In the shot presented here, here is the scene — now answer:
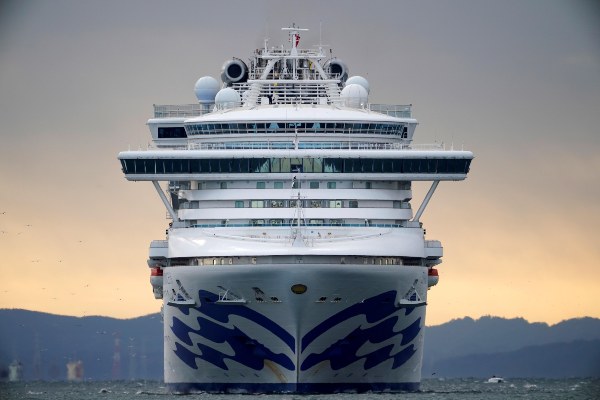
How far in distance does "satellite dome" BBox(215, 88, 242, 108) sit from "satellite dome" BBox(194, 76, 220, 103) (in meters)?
3.88

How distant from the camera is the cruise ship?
8348 cm

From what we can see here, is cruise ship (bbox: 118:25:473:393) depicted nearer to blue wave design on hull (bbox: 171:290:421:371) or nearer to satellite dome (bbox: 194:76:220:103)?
blue wave design on hull (bbox: 171:290:421:371)

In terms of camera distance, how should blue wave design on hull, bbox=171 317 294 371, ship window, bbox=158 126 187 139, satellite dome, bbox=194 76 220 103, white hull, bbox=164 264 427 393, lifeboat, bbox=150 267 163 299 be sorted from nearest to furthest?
1. white hull, bbox=164 264 427 393
2. blue wave design on hull, bbox=171 317 294 371
3. lifeboat, bbox=150 267 163 299
4. ship window, bbox=158 126 187 139
5. satellite dome, bbox=194 76 220 103

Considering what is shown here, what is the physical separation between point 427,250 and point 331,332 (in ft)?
28.8

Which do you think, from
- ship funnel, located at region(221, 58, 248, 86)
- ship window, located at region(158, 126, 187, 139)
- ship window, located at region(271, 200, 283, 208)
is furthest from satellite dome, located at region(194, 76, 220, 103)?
ship window, located at region(271, 200, 283, 208)

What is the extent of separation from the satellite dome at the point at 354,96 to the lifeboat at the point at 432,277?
863cm

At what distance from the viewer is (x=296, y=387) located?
8438cm

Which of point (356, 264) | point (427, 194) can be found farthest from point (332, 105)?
point (356, 264)

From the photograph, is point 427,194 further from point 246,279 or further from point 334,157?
point 246,279

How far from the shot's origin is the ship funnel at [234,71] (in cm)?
10112

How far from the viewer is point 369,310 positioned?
84875mm

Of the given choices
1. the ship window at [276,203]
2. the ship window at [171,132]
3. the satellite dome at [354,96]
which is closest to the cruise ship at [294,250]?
the ship window at [276,203]

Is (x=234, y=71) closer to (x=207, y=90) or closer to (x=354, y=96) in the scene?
(x=207, y=90)

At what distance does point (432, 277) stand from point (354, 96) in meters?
9.43
